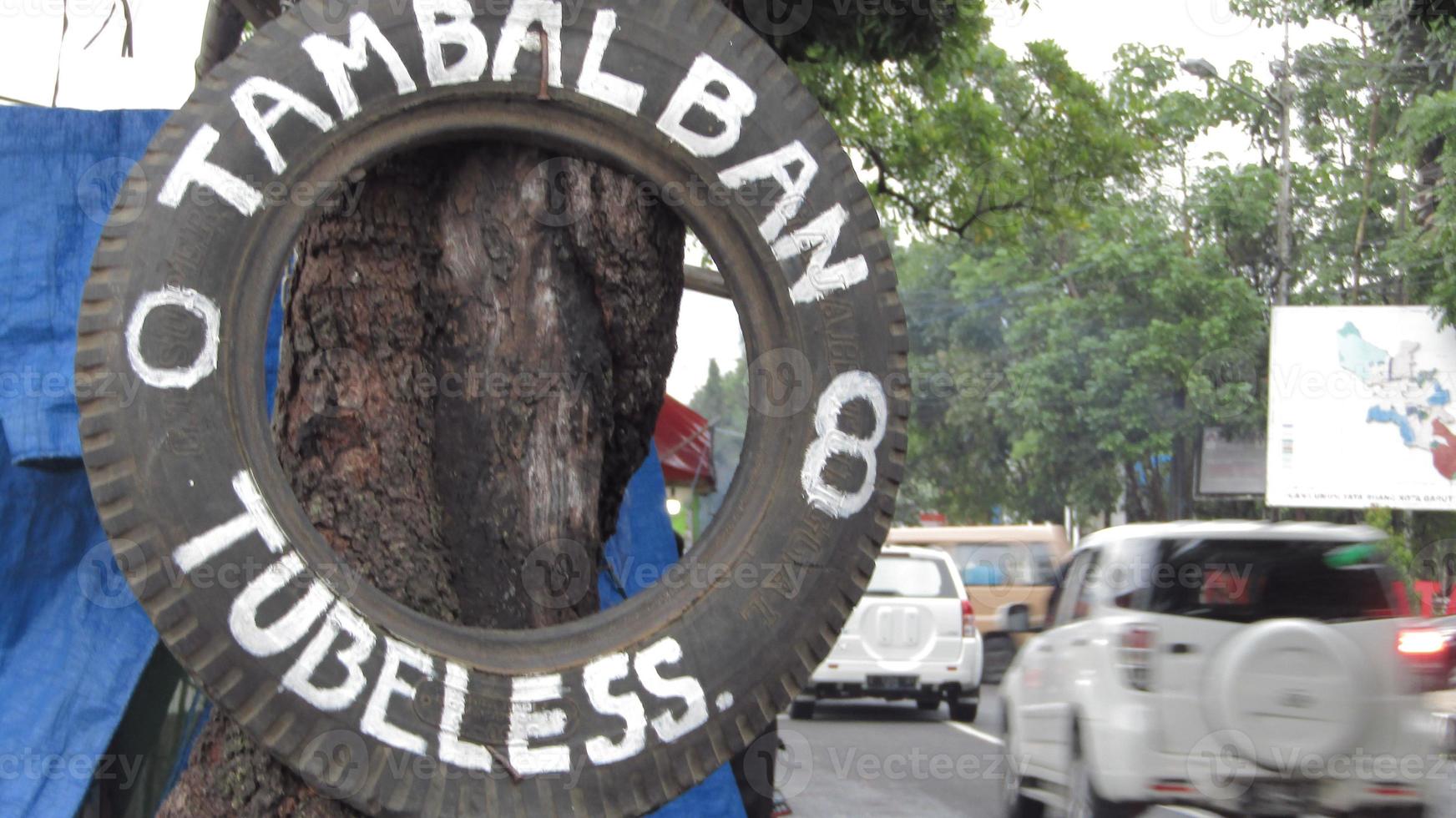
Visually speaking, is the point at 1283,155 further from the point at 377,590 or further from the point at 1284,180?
the point at 377,590

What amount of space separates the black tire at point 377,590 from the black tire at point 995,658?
18.5 meters

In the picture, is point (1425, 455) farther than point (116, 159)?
Yes

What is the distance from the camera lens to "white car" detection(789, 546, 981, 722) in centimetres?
1570

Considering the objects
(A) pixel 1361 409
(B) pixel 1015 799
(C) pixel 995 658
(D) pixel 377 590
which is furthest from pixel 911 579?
(A) pixel 1361 409

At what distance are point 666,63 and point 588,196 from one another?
0.44 m

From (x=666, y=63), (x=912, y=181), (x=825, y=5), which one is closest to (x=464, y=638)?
(x=666, y=63)

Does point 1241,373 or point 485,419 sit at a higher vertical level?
point 1241,373

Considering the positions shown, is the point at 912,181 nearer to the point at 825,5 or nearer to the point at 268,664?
the point at 825,5

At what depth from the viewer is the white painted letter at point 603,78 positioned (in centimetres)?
323

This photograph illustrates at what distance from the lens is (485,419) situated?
11.6 feet

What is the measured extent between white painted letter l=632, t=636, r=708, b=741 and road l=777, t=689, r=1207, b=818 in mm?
5664

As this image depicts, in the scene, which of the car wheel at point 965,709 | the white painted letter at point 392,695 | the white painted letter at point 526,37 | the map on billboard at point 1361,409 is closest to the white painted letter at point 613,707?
the white painted letter at point 392,695

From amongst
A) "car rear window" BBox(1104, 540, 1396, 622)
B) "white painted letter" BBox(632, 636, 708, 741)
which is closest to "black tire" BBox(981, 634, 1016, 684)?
"car rear window" BBox(1104, 540, 1396, 622)

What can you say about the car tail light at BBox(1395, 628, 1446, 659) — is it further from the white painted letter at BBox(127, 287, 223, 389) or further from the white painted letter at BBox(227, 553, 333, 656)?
the white painted letter at BBox(127, 287, 223, 389)
